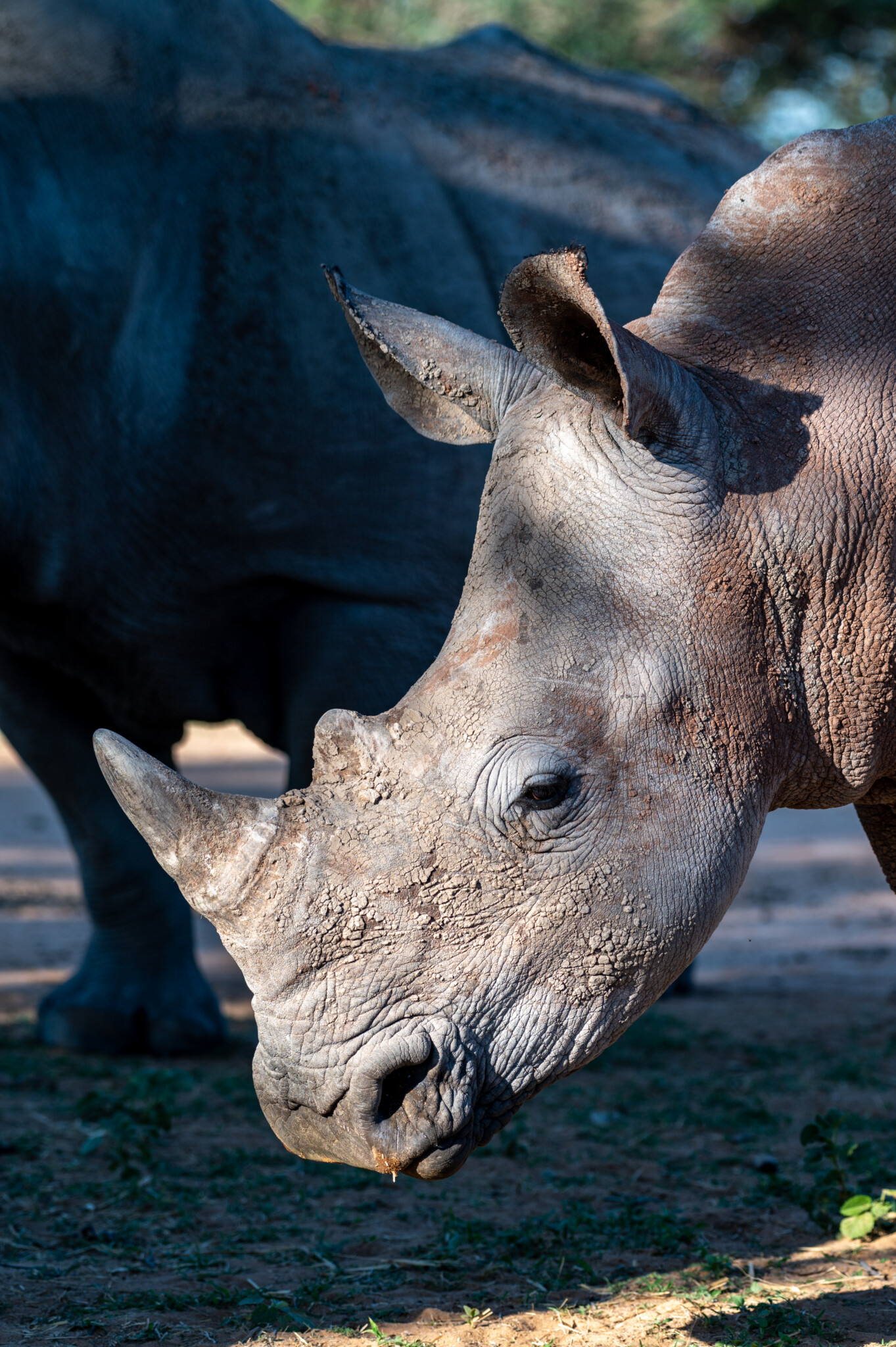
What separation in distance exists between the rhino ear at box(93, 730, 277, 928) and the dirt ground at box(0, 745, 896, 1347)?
104 cm

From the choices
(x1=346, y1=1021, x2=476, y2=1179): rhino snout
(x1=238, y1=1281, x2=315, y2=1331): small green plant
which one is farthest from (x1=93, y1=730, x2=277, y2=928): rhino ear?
(x1=238, y1=1281, x2=315, y2=1331): small green plant

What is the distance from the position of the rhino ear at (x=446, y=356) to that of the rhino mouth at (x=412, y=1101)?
1.22 m

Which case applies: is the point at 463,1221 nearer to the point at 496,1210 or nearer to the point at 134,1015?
the point at 496,1210

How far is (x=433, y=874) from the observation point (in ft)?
9.10

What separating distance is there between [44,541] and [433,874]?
2881 millimetres

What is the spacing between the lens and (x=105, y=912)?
21.1ft

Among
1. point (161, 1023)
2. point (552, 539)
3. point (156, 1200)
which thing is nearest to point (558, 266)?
point (552, 539)

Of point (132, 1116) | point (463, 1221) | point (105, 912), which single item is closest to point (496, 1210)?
point (463, 1221)

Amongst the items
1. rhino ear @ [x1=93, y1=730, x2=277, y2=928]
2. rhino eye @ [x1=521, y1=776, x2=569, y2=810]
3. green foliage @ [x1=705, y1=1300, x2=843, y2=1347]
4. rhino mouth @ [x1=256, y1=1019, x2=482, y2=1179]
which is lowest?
green foliage @ [x1=705, y1=1300, x2=843, y2=1347]

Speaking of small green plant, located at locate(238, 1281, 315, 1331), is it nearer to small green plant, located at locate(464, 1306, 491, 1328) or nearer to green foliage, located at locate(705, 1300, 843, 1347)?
small green plant, located at locate(464, 1306, 491, 1328)

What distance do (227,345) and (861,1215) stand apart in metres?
3.12

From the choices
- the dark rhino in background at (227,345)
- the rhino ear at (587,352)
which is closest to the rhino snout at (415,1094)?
the rhino ear at (587,352)

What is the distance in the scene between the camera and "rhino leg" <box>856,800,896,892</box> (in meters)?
3.67

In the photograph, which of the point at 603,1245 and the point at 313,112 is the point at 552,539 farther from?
the point at 313,112
